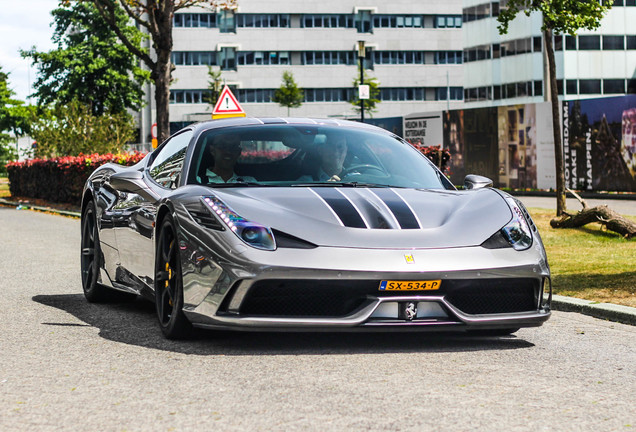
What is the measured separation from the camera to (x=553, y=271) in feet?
34.9

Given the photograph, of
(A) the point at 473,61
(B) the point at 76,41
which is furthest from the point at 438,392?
(A) the point at 473,61

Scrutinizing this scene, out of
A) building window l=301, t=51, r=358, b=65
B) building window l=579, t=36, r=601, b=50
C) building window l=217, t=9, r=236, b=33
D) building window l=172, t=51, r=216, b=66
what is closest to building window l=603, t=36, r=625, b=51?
building window l=579, t=36, r=601, b=50

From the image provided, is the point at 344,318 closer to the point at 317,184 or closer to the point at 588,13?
the point at 317,184

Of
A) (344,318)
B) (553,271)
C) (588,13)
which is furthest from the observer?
(588,13)

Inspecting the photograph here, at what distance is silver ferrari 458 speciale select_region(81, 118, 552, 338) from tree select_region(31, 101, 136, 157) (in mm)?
34454

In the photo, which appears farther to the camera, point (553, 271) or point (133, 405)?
point (553, 271)

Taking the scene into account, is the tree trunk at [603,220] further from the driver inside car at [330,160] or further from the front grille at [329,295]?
the front grille at [329,295]

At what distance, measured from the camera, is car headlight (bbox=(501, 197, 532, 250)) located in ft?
20.0

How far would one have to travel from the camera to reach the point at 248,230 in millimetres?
5816

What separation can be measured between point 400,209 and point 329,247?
1.88 feet

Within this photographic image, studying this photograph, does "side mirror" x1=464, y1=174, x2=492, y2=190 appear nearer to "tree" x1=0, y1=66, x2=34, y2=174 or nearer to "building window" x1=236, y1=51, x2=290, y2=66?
"tree" x1=0, y1=66, x2=34, y2=174

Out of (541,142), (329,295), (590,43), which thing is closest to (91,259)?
(329,295)

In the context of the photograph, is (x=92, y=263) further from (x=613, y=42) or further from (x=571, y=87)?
(x=613, y=42)

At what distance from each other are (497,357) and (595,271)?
4754 millimetres
